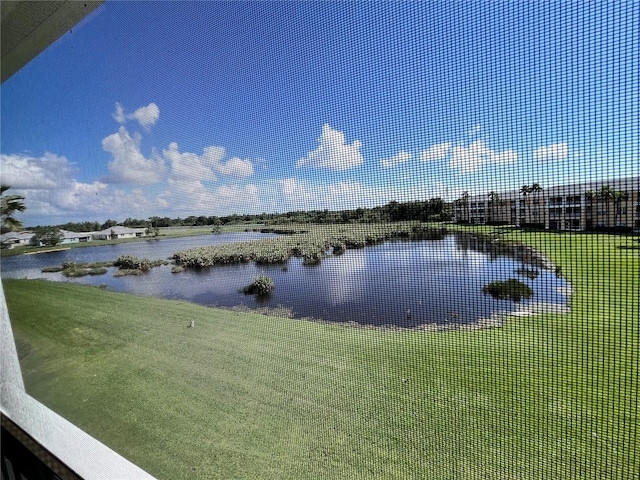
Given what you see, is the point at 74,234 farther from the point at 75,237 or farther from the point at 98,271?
the point at 98,271

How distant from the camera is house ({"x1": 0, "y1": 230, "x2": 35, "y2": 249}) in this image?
235 cm

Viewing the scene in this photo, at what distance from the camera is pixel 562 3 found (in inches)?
26.5

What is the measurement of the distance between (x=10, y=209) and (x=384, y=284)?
2994 mm

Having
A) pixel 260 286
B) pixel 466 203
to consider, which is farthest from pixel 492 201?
pixel 260 286

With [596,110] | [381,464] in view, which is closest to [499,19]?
[596,110]

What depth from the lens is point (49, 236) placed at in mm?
Answer: 2328

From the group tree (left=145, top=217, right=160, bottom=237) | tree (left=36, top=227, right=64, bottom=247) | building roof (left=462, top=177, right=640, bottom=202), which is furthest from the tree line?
tree (left=36, top=227, right=64, bottom=247)

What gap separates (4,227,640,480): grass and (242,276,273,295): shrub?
140 millimetres

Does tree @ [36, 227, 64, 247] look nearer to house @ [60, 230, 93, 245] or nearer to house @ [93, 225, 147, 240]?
house @ [60, 230, 93, 245]

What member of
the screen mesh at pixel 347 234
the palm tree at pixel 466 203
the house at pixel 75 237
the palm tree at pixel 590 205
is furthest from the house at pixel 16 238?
the palm tree at pixel 590 205

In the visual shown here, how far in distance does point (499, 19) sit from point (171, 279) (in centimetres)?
204

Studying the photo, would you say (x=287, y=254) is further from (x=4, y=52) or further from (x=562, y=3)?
(x=4, y=52)

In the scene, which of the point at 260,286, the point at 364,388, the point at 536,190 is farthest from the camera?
the point at 260,286

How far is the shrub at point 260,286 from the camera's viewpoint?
148 centimetres
